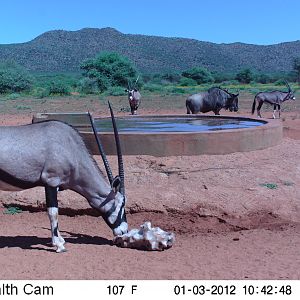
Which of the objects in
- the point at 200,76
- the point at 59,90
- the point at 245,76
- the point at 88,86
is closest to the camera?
the point at 59,90

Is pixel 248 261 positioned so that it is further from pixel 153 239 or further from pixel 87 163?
pixel 87 163

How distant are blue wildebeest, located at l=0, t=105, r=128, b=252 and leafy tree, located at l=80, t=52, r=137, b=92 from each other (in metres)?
46.1

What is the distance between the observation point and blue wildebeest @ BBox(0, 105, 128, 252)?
607cm

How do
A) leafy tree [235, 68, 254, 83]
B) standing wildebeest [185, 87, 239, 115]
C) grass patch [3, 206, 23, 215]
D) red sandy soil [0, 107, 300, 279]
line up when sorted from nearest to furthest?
1. red sandy soil [0, 107, 300, 279]
2. grass patch [3, 206, 23, 215]
3. standing wildebeest [185, 87, 239, 115]
4. leafy tree [235, 68, 254, 83]

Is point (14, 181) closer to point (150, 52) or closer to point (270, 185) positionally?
point (270, 185)

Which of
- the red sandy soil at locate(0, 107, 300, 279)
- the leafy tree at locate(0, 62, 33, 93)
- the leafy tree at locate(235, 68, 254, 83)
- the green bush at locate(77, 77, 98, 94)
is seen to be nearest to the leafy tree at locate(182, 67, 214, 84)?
the leafy tree at locate(235, 68, 254, 83)

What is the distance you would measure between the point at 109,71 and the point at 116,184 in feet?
164

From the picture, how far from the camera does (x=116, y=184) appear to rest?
6289 mm

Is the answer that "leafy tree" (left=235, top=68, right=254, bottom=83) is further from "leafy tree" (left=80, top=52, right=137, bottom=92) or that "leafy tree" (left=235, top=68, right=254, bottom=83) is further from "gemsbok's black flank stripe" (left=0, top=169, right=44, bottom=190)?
"gemsbok's black flank stripe" (left=0, top=169, right=44, bottom=190)

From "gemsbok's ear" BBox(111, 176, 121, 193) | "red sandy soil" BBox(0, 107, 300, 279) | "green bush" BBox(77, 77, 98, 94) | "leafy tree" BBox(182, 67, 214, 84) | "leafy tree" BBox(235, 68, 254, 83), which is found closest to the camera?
"red sandy soil" BBox(0, 107, 300, 279)

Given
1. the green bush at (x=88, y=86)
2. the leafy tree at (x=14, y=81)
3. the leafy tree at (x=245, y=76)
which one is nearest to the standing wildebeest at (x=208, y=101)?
the green bush at (x=88, y=86)

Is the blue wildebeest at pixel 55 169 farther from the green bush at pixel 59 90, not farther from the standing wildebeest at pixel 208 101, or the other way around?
the green bush at pixel 59 90

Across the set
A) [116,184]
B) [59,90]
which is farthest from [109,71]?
[116,184]
